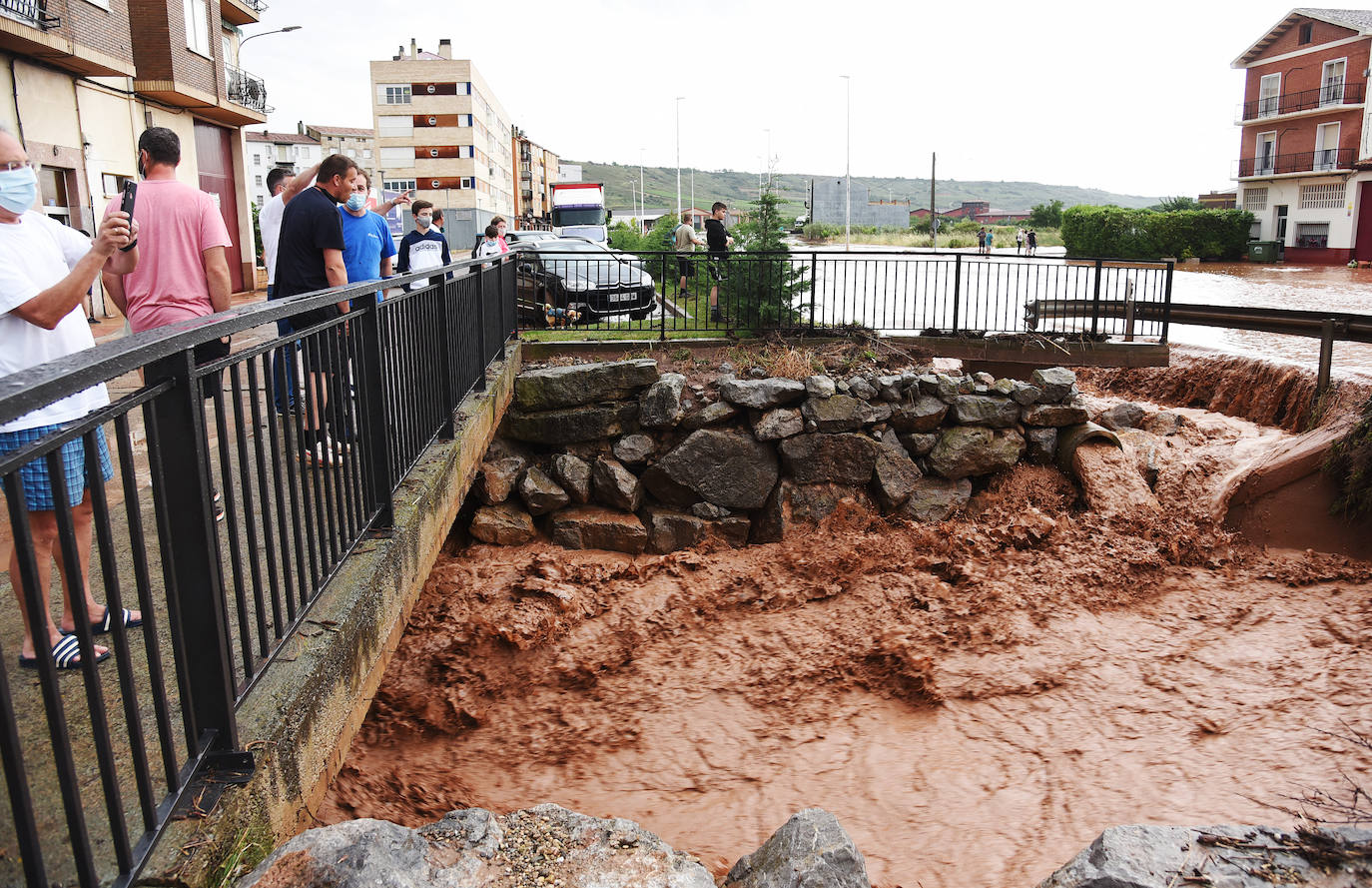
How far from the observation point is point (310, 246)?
18.1 feet

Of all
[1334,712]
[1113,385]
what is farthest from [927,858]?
[1113,385]

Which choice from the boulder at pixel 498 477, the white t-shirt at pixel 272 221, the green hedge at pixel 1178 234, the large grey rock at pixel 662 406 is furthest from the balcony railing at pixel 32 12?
the green hedge at pixel 1178 234

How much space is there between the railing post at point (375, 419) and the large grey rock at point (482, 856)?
69.4 inches

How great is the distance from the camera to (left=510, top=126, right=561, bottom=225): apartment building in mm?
108000

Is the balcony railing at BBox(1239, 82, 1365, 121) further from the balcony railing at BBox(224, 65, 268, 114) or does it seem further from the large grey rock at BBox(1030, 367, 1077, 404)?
the balcony railing at BBox(224, 65, 268, 114)

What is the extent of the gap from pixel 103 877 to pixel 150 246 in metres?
3.33

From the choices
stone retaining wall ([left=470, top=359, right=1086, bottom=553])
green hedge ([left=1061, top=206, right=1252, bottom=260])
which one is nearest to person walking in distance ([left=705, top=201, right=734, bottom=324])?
stone retaining wall ([left=470, top=359, right=1086, bottom=553])

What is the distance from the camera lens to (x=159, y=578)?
349 centimetres

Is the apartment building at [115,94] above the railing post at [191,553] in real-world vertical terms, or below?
above

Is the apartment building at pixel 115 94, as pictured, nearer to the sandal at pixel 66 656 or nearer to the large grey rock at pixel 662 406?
the large grey rock at pixel 662 406

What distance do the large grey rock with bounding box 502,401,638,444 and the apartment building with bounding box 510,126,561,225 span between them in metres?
87.0

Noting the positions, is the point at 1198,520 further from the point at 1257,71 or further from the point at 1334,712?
the point at 1257,71

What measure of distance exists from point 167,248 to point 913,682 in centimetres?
571

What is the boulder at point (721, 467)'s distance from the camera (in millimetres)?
10219
